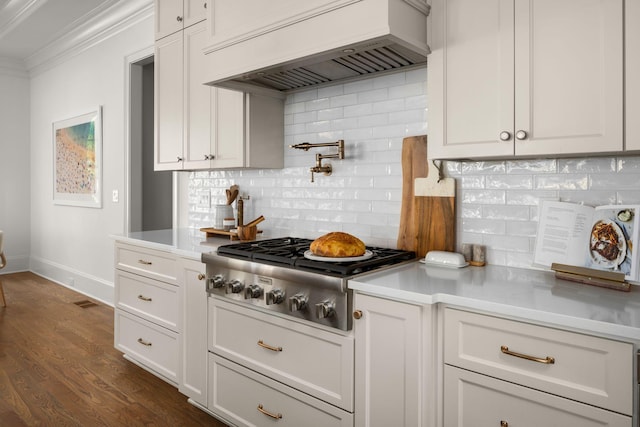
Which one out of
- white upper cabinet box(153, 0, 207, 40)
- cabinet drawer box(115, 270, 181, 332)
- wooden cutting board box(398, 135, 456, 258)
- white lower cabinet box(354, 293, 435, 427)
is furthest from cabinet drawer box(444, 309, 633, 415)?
white upper cabinet box(153, 0, 207, 40)

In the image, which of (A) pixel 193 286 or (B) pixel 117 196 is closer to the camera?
(A) pixel 193 286

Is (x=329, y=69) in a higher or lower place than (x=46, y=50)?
lower

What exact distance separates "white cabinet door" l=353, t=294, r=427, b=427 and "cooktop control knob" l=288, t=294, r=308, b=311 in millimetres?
233

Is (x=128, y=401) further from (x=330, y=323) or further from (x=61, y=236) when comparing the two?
(x=61, y=236)

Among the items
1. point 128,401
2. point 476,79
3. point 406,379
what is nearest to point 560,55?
point 476,79

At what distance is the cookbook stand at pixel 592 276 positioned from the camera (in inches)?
60.4

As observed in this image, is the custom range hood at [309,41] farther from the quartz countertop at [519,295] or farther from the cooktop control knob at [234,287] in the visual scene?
the cooktop control knob at [234,287]

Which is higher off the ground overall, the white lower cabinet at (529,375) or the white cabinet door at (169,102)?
the white cabinet door at (169,102)

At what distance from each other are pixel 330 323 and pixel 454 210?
32.4 inches

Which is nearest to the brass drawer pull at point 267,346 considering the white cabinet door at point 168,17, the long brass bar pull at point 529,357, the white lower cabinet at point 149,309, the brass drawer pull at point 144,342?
the white lower cabinet at point 149,309

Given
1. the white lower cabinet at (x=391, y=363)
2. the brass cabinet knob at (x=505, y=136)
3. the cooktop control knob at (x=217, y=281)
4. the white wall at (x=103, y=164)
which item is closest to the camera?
the white lower cabinet at (x=391, y=363)

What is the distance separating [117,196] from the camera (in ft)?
14.7

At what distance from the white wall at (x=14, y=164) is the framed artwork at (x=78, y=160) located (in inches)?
39.6

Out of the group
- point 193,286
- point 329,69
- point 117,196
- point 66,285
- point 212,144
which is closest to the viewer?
point 329,69
